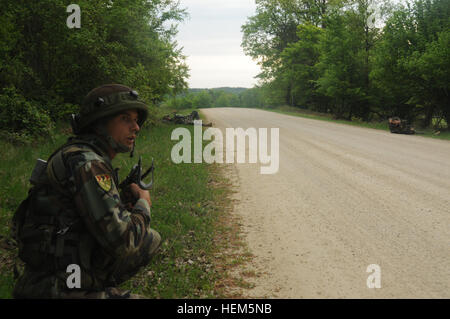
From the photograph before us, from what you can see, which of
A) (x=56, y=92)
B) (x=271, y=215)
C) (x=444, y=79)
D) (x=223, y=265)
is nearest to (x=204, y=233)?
(x=223, y=265)

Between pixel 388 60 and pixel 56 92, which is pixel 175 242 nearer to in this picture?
pixel 56 92

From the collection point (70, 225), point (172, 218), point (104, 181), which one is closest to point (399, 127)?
point (172, 218)

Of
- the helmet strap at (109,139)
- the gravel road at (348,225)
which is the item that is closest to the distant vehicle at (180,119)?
the gravel road at (348,225)

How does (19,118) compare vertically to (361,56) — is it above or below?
below

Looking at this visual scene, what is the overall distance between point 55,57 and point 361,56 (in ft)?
76.5

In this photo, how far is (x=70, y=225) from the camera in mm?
2326

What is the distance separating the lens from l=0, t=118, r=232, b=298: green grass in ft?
12.6

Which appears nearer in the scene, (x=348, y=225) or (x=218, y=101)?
(x=348, y=225)

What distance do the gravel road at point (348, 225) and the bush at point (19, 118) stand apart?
6.30 metres

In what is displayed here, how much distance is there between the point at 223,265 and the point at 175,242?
864 millimetres

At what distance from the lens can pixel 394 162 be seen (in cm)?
1001

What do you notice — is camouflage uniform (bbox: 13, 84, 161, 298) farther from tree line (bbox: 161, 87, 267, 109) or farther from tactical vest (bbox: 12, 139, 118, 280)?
tree line (bbox: 161, 87, 267, 109)

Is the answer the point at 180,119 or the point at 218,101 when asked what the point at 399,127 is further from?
the point at 218,101

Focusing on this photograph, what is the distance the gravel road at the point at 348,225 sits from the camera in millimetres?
3812
